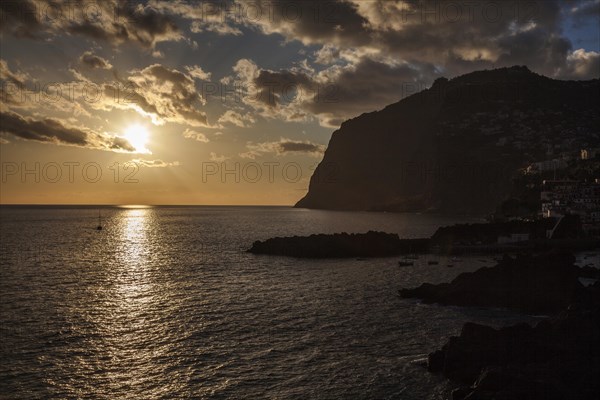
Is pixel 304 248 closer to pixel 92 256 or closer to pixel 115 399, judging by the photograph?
pixel 92 256

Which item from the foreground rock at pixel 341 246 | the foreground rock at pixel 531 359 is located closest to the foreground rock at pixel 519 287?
the foreground rock at pixel 531 359

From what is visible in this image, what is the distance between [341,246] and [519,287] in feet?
176

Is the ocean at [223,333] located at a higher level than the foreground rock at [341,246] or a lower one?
lower

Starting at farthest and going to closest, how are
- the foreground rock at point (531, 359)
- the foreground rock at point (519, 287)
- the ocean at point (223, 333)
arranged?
1. the foreground rock at point (519, 287)
2. the ocean at point (223, 333)
3. the foreground rock at point (531, 359)

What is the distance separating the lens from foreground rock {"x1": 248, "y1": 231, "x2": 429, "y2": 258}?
99.1m

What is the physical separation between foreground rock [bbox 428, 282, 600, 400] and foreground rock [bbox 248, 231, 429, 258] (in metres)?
66.8

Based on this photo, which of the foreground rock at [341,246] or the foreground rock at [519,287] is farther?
the foreground rock at [341,246]

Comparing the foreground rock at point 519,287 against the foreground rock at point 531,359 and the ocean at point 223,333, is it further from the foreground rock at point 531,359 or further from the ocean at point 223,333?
the foreground rock at point 531,359

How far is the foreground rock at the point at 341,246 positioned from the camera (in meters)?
99.1

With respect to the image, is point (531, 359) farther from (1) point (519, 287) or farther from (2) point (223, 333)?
(2) point (223, 333)

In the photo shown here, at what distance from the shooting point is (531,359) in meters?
27.5

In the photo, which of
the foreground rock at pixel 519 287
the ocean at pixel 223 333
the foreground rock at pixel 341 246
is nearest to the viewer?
the ocean at pixel 223 333

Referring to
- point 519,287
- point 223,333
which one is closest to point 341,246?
point 519,287

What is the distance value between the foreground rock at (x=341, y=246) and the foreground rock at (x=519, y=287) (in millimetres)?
46316
